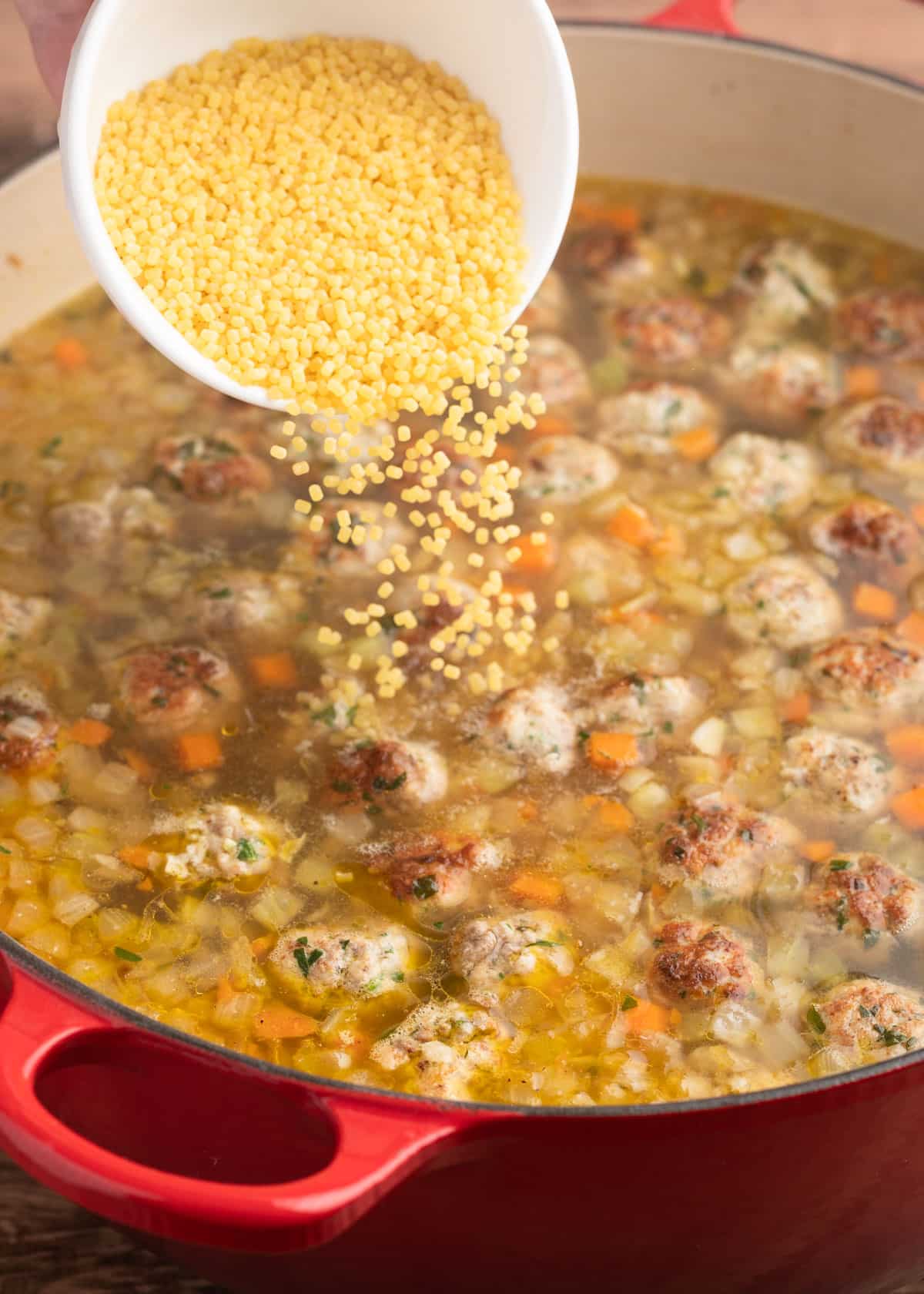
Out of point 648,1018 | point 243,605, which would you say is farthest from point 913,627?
point 243,605

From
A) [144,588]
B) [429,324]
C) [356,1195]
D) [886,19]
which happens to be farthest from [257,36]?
[886,19]

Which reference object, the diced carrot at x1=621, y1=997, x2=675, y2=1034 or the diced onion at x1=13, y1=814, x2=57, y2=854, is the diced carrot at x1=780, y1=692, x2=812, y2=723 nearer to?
the diced carrot at x1=621, y1=997, x2=675, y2=1034

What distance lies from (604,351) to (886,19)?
1704 millimetres

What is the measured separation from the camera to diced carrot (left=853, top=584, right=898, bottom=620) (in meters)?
2.64

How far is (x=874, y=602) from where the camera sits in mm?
2656

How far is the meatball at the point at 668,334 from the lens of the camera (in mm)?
3082


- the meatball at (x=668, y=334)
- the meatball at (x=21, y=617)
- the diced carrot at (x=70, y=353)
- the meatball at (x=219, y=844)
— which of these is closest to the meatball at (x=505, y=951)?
the meatball at (x=219, y=844)

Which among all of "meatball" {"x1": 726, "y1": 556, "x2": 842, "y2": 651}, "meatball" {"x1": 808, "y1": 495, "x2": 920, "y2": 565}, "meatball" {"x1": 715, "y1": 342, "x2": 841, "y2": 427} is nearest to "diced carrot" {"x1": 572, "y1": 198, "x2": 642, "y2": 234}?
"meatball" {"x1": 715, "y1": 342, "x2": 841, "y2": 427}

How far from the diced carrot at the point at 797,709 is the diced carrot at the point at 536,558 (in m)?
0.49

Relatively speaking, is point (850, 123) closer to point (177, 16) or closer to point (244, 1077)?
point (177, 16)

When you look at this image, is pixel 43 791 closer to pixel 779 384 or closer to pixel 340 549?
pixel 340 549

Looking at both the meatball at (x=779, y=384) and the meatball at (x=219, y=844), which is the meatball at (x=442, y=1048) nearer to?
the meatball at (x=219, y=844)

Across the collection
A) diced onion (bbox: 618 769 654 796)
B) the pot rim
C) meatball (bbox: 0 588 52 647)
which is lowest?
diced onion (bbox: 618 769 654 796)

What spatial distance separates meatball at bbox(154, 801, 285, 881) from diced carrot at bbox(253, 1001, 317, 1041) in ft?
0.76
